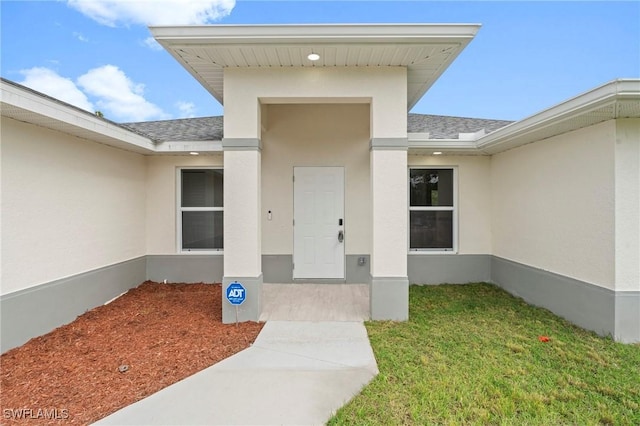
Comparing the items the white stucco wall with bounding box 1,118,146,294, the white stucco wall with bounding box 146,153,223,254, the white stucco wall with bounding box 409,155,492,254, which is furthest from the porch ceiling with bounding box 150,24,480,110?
the white stucco wall with bounding box 409,155,492,254

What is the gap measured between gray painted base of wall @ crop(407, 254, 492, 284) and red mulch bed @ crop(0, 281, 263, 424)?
3.98 meters

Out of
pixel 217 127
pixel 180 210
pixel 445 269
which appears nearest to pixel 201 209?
pixel 180 210

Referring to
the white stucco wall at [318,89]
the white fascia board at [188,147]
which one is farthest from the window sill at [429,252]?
the white fascia board at [188,147]

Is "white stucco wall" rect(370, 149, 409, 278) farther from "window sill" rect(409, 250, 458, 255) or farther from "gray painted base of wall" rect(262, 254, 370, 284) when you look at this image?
"window sill" rect(409, 250, 458, 255)

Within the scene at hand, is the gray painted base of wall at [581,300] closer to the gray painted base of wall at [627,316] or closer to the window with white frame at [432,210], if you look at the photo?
the gray painted base of wall at [627,316]

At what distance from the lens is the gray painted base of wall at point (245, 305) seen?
4.46 meters

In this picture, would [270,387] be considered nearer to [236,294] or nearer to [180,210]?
[236,294]

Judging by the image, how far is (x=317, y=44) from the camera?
3.87 metres

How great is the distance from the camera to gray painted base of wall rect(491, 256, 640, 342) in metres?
3.88

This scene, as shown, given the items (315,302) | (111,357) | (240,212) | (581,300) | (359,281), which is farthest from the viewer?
(359,281)

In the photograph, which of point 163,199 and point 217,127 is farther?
point 217,127

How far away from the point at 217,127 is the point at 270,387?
6593 mm

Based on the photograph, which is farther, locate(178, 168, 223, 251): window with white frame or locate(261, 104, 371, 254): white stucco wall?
locate(178, 168, 223, 251): window with white frame

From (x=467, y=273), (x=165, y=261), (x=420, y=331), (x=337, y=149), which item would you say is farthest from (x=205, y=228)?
(x=467, y=273)
